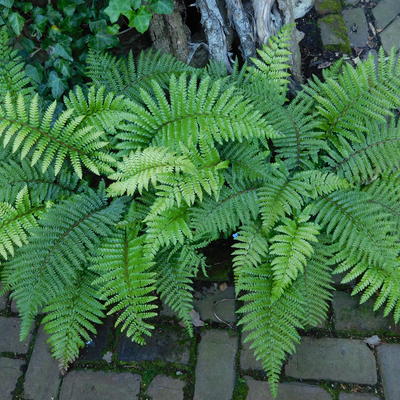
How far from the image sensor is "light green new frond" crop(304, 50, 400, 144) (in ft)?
9.42

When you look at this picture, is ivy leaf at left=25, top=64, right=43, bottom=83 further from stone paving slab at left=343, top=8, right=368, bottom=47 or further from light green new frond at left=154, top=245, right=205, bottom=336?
stone paving slab at left=343, top=8, right=368, bottom=47

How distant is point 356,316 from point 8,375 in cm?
238

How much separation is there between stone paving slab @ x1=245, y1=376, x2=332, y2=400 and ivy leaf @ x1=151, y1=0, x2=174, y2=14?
8.34ft

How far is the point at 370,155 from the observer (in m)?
2.87

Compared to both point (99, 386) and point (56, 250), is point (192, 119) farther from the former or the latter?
point (99, 386)

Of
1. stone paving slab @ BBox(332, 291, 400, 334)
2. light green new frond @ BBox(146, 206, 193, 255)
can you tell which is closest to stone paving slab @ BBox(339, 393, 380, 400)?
stone paving slab @ BBox(332, 291, 400, 334)

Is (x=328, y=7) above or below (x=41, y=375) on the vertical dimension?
above

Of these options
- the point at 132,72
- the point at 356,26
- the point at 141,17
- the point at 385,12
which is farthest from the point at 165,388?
the point at 385,12

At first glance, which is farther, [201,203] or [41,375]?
[41,375]

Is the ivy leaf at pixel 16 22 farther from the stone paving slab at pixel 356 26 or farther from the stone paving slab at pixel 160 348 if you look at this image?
the stone paving slab at pixel 356 26

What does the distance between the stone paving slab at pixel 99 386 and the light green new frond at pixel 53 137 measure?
1.34m

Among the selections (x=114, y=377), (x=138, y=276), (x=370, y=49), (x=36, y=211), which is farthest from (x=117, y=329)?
(x=370, y=49)

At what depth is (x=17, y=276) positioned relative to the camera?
2645mm

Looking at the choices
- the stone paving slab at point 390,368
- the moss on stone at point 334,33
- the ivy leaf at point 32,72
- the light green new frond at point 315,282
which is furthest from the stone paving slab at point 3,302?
the moss on stone at point 334,33
